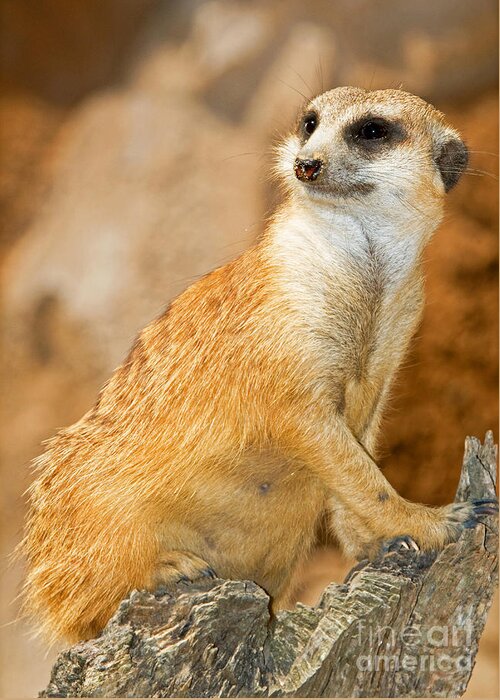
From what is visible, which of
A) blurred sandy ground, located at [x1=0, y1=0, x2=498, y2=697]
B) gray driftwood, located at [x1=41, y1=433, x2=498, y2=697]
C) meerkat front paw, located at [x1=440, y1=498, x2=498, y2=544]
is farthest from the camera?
blurred sandy ground, located at [x1=0, y1=0, x2=498, y2=697]

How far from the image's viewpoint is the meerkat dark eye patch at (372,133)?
71.0 inches

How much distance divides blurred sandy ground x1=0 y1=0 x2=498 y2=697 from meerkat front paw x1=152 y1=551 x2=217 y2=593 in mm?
424

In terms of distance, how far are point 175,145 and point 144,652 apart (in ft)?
4.01

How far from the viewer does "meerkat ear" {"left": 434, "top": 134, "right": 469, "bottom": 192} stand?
1.90 m

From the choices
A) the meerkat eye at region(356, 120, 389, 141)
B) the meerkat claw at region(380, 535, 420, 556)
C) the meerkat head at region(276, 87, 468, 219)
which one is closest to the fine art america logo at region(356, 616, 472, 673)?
the meerkat claw at region(380, 535, 420, 556)

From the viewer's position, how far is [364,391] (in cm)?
194

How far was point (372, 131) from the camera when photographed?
181 cm

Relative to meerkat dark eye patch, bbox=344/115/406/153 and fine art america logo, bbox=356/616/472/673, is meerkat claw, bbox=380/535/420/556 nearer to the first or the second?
fine art america logo, bbox=356/616/472/673

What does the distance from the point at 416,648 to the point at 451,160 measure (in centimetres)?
108

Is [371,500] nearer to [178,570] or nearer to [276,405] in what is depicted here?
[276,405]

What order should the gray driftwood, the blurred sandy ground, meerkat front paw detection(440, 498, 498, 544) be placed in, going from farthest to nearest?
the blurred sandy ground < meerkat front paw detection(440, 498, 498, 544) < the gray driftwood

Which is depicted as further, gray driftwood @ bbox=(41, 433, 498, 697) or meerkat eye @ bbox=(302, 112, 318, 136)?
meerkat eye @ bbox=(302, 112, 318, 136)

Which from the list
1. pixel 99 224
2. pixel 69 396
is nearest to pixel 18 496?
pixel 69 396

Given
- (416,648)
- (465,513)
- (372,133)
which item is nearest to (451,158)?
(372,133)
